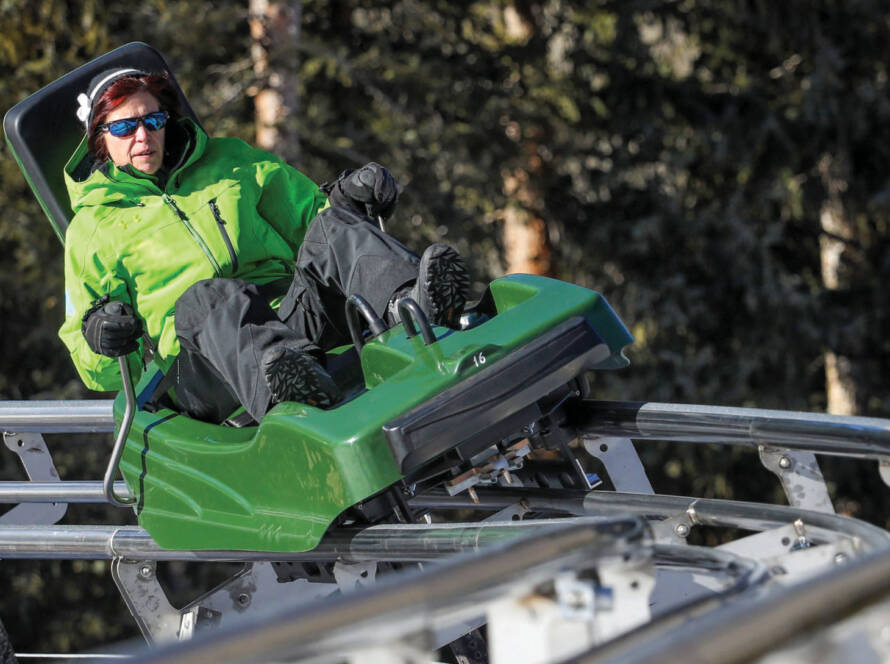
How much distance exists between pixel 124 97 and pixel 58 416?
96 centimetres

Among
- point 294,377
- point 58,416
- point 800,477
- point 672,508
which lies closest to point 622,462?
point 672,508

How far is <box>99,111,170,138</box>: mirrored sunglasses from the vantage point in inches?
158

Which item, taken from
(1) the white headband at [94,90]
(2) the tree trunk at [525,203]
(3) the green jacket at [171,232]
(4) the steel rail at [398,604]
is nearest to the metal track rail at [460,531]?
(4) the steel rail at [398,604]

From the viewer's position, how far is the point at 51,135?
438 centimetres

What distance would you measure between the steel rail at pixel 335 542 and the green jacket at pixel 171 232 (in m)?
0.47

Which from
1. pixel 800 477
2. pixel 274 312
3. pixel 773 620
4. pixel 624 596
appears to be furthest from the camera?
pixel 274 312

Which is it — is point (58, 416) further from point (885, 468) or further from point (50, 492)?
point (885, 468)

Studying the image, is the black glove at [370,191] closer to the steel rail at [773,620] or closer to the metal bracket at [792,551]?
the metal bracket at [792,551]

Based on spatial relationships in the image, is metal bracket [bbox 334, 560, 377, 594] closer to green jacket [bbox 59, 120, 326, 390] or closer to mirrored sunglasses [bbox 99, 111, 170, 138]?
green jacket [bbox 59, 120, 326, 390]

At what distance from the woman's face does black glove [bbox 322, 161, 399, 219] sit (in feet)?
2.08

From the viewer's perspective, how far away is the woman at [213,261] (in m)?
3.34

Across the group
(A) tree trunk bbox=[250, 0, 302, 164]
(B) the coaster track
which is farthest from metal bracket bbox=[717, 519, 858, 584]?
(A) tree trunk bbox=[250, 0, 302, 164]

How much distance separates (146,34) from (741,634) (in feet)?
29.2

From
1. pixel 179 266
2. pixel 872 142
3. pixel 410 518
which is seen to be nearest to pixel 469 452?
pixel 410 518
